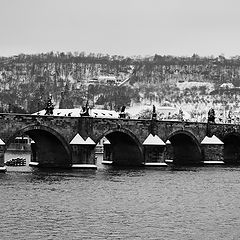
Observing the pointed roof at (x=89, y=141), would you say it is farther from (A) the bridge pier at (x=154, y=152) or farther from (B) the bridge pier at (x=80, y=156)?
(A) the bridge pier at (x=154, y=152)

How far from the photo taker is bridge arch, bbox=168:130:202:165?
107 m

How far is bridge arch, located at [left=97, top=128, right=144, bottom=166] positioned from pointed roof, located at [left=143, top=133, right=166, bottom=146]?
3.46 ft

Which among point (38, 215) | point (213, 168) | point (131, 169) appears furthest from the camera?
point (213, 168)

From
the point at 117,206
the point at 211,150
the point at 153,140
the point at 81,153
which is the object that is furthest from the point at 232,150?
the point at 117,206

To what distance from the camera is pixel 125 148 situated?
10062 cm

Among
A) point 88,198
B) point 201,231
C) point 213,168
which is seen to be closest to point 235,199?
point 88,198

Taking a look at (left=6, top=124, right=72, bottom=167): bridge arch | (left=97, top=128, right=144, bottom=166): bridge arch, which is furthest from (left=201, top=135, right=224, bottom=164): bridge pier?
(left=6, top=124, right=72, bottom=167): bridge arch

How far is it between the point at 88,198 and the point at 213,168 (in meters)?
Answer: 42.5

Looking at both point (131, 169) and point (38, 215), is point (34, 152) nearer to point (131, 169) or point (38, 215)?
point (131, 169)

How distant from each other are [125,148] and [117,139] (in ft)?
5.23

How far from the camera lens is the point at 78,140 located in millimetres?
88812

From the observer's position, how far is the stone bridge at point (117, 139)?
3386 inches

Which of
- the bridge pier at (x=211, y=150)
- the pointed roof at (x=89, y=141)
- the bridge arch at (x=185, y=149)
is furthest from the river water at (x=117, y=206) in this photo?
the bridge pier at (x=211, y=150)

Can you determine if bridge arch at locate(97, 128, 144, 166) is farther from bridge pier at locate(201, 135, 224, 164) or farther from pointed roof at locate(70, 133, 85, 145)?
bridge pier at locate(201, 135, 224, 164)
